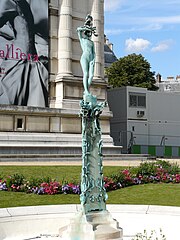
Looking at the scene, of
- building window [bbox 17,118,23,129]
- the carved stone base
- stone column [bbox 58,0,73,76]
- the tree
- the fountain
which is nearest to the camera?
the carved stone base

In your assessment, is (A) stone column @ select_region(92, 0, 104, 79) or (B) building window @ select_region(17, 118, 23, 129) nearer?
(B) building window @ select_region(17, 118, 23, 129)

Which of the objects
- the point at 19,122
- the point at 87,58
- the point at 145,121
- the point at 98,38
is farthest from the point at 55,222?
the point at 145,121

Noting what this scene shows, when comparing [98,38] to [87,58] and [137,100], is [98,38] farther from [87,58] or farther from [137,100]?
[87,58]

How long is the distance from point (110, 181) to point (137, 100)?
2775 centimetres

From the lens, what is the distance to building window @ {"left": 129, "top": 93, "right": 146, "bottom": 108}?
42.8 m

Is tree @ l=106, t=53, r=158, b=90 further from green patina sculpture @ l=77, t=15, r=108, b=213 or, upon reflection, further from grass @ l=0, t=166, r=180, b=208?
green patina sculpture @ l=77, t=15, r=108, b=213

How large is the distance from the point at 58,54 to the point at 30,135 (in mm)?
6383

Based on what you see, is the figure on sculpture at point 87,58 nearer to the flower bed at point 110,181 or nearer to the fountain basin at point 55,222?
the fountain basin at point 55,222

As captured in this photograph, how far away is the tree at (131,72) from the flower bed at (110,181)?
38.1 m

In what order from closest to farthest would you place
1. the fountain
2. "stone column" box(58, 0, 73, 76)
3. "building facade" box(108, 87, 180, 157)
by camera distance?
the fountain
"stone column" box(58, 0, 73, 76)
"building facade" box(108, 87, 180, 157)

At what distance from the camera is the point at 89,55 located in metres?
9.13

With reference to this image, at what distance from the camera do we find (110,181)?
15906 mm

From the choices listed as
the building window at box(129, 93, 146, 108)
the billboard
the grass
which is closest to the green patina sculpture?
the grass

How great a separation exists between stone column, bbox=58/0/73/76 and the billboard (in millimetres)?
1139
